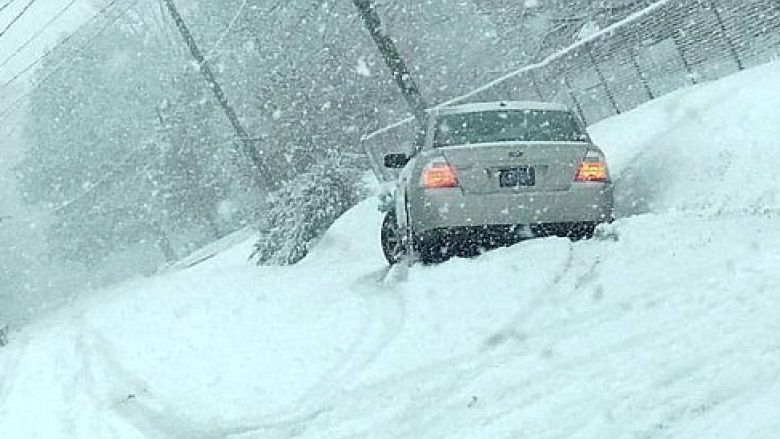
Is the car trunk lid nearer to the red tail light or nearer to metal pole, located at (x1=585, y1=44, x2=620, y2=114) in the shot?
the red tail light

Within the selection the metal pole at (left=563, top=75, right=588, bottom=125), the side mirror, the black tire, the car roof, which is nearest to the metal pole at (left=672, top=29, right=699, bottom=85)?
the metal pole at (left=563, top=75, right=588, bottom=125)

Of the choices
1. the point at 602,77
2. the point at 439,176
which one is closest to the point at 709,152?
the point at 439,176

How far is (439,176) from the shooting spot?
28.7 feet

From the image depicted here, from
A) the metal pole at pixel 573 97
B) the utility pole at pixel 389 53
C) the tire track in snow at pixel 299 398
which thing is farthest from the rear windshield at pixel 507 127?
the utility pole at pixel 389 53

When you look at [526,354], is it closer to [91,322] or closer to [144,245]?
[91,322]

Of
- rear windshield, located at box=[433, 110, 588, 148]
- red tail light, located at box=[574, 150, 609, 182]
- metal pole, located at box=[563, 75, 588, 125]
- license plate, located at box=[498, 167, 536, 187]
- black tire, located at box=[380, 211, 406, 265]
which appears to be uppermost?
rear windshield, located at box=[433, 110, 588, 148]

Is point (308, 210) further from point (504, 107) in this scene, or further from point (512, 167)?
point (512, 167)

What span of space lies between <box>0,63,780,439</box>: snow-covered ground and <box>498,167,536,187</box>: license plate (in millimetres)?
548

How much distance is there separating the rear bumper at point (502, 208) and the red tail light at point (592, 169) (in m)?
0.08

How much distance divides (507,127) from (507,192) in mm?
1130

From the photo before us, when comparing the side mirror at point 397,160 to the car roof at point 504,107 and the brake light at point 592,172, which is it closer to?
the car roof at point 504,107

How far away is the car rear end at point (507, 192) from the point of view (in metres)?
8.63

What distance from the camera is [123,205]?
5078 centimetres

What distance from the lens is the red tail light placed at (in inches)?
348
